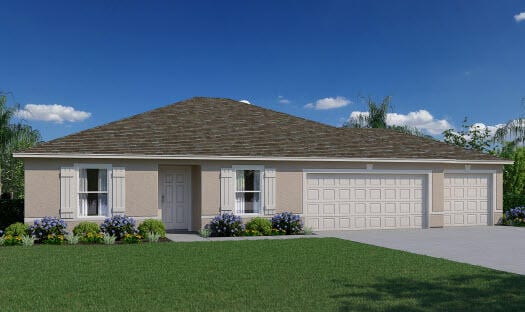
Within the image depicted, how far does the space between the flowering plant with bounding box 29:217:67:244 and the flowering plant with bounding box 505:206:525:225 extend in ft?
56.6

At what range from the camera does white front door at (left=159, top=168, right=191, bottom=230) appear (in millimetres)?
18516

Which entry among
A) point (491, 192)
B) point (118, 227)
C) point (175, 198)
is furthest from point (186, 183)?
point (491, 192)

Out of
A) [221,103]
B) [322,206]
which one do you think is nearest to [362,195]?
[322,206]

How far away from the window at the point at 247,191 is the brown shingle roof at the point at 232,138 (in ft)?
2.50

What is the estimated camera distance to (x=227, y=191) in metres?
17.6

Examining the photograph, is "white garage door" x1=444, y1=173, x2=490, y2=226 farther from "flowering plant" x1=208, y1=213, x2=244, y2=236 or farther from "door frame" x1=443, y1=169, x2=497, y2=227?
"flowering plant" x1=208, y1=213, x2=244, y2=236

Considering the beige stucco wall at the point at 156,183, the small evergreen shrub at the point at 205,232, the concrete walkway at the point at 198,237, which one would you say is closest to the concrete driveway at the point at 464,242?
the concrete walkway at the point at 198,237

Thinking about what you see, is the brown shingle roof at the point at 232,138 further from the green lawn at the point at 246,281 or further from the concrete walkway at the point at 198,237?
the green lawn at the point at 246,281

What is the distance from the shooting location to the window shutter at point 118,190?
16625mm

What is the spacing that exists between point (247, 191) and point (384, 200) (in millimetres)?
5452

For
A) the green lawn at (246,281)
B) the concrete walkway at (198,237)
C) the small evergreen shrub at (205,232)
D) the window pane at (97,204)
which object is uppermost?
the window pane at (97,204)

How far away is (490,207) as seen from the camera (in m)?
21.3

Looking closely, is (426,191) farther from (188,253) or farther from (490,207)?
(188,253)

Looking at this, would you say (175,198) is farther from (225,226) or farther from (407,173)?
(407,173)
